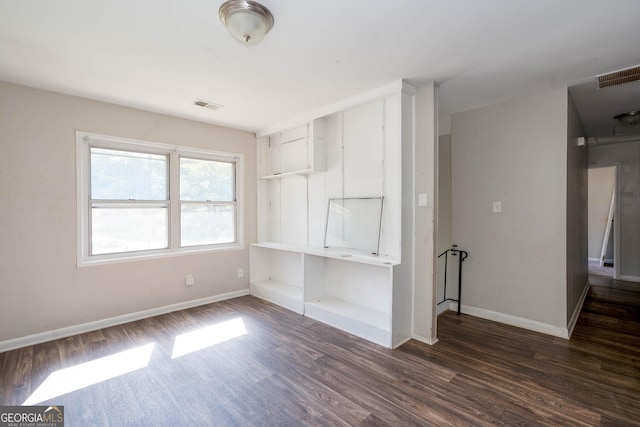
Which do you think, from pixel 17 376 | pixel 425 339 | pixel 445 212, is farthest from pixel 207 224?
pixel 445 212

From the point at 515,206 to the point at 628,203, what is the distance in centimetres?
382

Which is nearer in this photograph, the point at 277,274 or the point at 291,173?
the point at 291,173

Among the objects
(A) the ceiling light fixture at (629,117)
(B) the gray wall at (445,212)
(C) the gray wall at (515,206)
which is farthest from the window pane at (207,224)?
(A) the ceiling light fixture at (629,117)

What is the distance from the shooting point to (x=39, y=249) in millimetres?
2930

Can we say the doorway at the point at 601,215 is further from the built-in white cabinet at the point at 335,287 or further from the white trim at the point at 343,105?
the white trim at the point at 343,105

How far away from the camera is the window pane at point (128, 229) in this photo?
335 centimetres

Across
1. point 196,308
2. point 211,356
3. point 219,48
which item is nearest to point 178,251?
point 196,308

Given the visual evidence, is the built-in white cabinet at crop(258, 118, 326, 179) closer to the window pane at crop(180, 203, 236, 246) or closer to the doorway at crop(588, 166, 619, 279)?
the window pane at crop(180, 203, 236, 246)

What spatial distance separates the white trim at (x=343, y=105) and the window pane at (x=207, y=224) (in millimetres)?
1354

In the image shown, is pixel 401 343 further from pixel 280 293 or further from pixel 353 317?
pixel 280 293

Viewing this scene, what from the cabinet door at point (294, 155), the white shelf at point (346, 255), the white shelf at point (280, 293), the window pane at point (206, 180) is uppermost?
the cabinet door at point (294, 155)

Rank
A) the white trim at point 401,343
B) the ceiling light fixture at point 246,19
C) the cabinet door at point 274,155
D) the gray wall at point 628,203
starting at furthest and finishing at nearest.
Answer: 1. the gray wall at point 628,203
2. the cabinet door at point 274,155
3. the white trim at point 401,343
4. the ceiling light fixture at point 246,19

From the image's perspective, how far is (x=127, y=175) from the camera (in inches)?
139

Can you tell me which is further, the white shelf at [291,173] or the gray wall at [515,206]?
the white shelf at [291,173]
